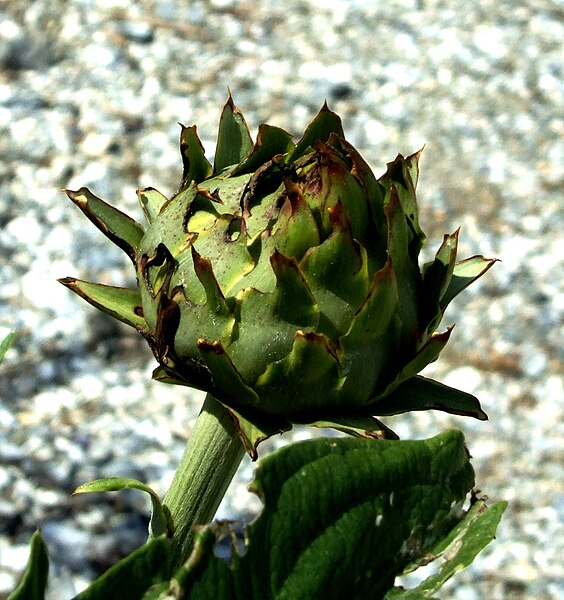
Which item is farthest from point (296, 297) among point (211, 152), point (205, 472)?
point (211, 152)

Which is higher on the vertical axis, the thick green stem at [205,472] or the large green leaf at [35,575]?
the thick green stem at [205,472]

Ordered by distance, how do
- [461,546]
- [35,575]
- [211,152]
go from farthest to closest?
[211,152] < [461,546] < [35,575]

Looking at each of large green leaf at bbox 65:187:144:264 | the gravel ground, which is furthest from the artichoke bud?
the gravel ground

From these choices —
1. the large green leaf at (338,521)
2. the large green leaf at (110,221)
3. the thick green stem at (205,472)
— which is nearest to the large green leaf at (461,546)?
the large green leaf at (338,521)

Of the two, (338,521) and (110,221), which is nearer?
(338,521)

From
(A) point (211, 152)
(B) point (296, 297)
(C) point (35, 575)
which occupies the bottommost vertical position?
(C) point (35, 575)

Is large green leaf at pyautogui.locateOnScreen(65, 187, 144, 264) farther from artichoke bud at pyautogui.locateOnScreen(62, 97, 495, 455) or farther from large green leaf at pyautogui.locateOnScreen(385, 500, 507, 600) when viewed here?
large green leaf at pyautogui.locateOnScreen(385, 500, 507, 600)

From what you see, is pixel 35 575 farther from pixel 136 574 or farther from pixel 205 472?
pixel 205 472

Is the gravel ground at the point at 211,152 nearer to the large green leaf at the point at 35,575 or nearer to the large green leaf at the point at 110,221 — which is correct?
the large green leaf at the point at 110,221
